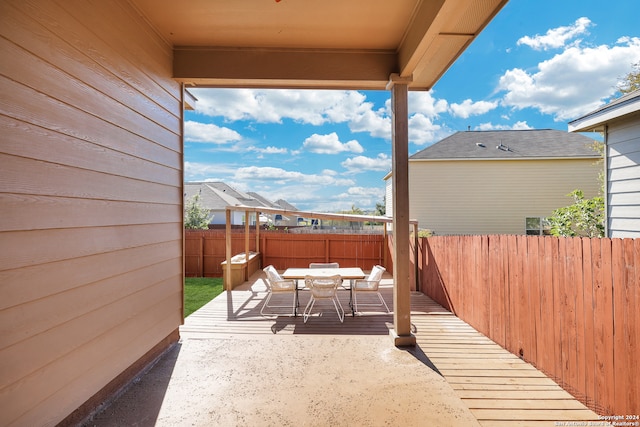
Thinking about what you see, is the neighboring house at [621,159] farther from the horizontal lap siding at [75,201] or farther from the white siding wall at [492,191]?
the white siding wall at [492,191]

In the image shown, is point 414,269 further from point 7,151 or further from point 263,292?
→ point 7,151

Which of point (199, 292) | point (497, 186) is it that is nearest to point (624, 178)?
point (199, 292)

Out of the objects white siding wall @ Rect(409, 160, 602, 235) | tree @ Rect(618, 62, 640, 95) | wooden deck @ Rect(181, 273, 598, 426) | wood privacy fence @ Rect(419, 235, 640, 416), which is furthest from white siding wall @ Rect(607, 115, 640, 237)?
tree @ Rect(618, 62, 640, 95)

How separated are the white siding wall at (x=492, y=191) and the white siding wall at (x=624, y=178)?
803 centimetres

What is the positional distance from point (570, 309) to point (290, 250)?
8.44 metres

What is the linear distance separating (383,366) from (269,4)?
144 inches

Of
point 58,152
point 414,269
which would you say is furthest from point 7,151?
point 414,269

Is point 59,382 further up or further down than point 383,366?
Result: further up

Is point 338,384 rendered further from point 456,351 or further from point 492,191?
point 492,191

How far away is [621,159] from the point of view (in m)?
3.94

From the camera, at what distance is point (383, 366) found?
3.06 meters

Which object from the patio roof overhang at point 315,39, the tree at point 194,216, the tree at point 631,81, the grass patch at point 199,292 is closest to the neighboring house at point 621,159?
the patio roof overhang at point 315,39

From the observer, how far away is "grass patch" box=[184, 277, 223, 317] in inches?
238

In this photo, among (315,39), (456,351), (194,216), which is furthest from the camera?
(194,216)
